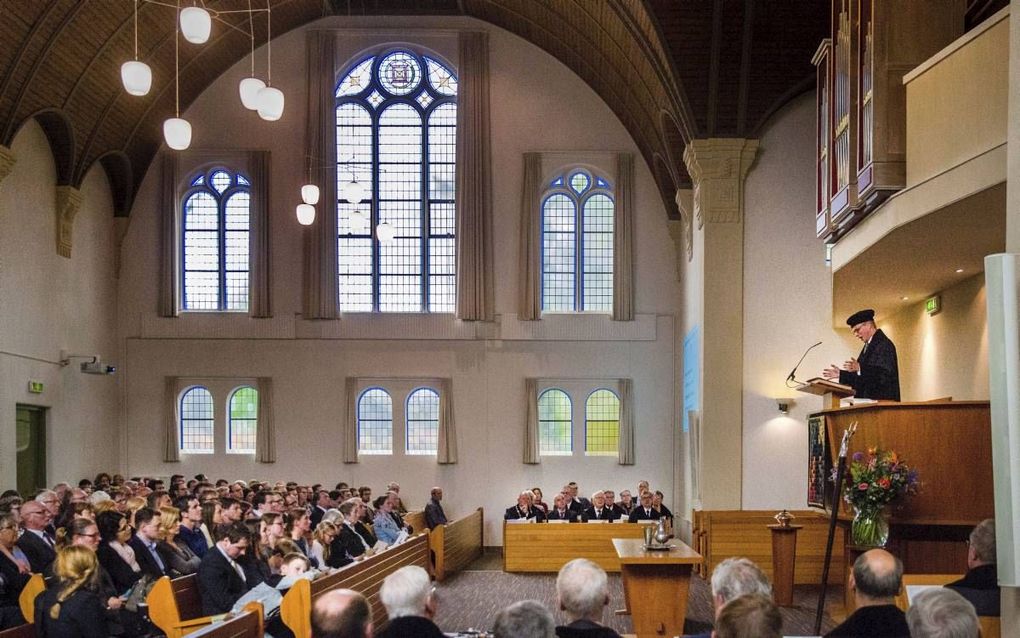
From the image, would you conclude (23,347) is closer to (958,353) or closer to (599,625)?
(958,353)

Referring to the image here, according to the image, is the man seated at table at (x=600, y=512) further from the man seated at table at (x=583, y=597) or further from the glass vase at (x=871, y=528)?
the man seated at table at (x=583, y=597)

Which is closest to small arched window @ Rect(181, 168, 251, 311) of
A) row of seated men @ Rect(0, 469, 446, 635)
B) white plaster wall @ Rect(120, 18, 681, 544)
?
white plaster wall @ Rect(120, 18, 681, 544)

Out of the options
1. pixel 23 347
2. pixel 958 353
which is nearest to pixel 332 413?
pixel 23 347

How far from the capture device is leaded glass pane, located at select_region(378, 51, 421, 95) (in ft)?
70.4

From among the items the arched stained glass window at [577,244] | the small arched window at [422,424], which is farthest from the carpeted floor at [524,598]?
the arched stained glass window at [577,244]

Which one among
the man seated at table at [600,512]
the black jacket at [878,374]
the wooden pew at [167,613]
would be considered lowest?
the man seated at table at [600,512]

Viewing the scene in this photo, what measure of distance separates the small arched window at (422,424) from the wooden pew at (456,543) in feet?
5.24

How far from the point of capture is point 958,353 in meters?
→ 11.4

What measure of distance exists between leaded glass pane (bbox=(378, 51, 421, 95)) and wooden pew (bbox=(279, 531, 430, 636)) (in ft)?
33.9

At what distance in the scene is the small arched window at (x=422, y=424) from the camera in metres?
20.9

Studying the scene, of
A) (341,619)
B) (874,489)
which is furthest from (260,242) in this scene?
(341,619)

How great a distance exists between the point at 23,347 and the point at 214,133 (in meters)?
5.98

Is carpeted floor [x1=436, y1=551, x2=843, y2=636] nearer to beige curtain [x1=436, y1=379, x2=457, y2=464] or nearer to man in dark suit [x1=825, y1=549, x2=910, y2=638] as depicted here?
beige curtain [x1=436, y1=379, x2=457, y2=464]

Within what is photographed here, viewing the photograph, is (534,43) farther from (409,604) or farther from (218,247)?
(409,604)
